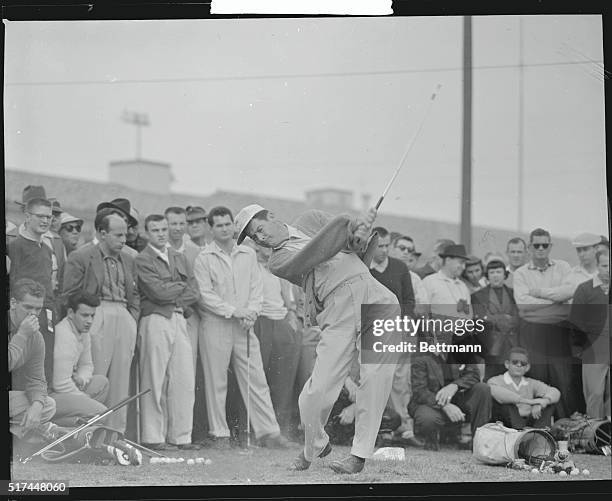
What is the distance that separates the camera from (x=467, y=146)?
223 inches

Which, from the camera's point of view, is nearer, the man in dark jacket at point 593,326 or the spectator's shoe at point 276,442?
the spectator's shoe at point 276,442

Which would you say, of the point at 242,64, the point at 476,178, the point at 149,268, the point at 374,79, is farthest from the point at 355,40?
the point at 149,268

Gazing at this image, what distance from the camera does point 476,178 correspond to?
18.6 feet

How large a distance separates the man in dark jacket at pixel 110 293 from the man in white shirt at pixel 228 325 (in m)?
0.41

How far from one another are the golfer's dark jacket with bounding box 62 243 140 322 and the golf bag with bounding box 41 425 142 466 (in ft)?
2.47

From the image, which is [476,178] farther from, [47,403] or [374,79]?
[47,403]

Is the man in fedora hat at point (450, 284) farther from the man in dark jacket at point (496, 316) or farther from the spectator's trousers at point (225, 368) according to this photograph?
the spectator's trousers at point (225, 368)

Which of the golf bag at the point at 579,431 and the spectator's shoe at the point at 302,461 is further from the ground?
the golf bag at the point at 579,431

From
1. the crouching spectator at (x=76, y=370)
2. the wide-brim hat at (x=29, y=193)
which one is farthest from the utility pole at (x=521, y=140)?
the wide-brim hat at (x=29, y=193)

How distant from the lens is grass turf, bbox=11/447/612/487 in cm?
555

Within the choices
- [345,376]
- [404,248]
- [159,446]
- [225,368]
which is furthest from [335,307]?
[159,446]

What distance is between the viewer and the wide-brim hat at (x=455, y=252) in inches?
223

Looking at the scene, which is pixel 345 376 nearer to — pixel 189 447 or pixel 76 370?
pixel 189 447

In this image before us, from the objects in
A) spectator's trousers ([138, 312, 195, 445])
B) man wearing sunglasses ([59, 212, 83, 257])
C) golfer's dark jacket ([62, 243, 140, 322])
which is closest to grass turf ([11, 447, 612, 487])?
spectator's trousers ([138, 312, 195, 445])
